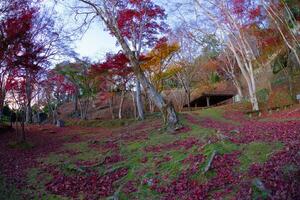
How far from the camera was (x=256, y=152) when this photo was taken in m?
7.76

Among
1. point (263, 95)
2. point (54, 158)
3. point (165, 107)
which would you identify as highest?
point (263, 95)

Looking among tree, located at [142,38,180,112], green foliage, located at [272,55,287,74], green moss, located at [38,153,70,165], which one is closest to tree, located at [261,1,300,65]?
green foliage, located at [272,55,287,74]

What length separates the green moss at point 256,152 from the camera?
7.22 m

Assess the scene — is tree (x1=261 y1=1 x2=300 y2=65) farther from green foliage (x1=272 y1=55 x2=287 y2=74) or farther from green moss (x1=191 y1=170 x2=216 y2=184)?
green moss (x1=191 y1=170 x2=216 y2=184)

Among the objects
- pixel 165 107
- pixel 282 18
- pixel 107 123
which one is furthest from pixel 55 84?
pixel 282 18

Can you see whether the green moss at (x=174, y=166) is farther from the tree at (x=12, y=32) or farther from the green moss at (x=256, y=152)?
the tree at (x=12, y=32)

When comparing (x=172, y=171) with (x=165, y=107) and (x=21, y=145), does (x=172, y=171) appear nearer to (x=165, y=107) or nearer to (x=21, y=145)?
(x=165, y=107)

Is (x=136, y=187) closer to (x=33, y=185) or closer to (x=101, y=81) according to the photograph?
(x=33, y=185)

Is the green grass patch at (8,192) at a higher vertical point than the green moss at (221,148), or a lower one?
lower

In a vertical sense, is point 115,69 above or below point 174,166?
above

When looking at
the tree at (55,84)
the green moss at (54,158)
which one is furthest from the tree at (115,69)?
the green moss at (54,158)

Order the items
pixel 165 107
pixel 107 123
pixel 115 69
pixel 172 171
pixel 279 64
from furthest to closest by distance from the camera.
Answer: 1. pixel 115 69
2. pixel 279 64
3. pixel 107 123
4. pixel 165 107
5. pixel 172 171

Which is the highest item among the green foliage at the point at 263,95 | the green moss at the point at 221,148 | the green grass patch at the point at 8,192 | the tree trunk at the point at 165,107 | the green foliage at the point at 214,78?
the green foliage at the point at 214,78

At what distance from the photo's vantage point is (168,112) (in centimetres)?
1337
